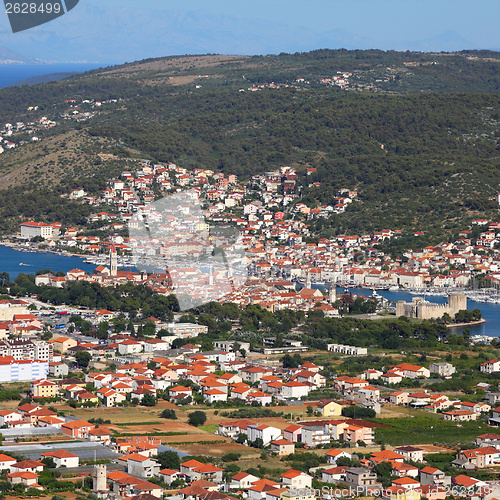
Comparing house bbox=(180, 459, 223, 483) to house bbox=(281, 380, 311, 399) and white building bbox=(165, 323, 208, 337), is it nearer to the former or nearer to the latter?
house bbox=(281, 380, 311, 399)

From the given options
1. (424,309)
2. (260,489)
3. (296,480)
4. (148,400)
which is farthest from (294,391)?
(424,309)

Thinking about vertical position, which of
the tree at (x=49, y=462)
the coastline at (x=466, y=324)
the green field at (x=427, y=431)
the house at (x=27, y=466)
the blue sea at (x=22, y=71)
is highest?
the blue sea at (x=22, y=71)

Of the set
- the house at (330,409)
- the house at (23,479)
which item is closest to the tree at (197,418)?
the house at (330,409)

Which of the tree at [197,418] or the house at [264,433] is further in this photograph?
the tree at [197,418]

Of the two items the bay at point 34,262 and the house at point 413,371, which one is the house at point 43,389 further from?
the bay at point 34,262

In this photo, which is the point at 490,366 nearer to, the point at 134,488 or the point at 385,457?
the point at 385,457

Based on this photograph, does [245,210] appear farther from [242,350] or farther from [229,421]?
[229,421]

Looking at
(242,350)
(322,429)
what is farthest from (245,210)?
(322,429)
